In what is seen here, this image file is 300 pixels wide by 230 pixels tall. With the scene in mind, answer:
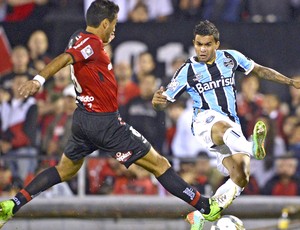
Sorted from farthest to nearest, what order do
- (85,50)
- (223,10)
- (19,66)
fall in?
(223,10) → (19,66) → (85,50)

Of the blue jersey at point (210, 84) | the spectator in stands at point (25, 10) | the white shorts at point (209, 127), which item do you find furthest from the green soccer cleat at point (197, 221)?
the spectator in stands at point (25, 10)

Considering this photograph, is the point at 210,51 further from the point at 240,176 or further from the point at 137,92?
the point at 137,92

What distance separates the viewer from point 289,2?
17.6 metres

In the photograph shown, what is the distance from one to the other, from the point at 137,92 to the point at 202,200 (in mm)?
4412

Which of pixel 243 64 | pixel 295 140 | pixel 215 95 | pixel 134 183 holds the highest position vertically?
pixel 243 64

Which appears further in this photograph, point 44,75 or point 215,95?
point 215,95

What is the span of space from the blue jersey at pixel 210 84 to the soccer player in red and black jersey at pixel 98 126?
71 centimetres

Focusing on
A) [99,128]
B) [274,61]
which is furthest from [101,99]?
[274,61]

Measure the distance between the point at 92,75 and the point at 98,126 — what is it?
0.50 metres

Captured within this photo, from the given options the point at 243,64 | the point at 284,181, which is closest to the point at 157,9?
the point at 284,181

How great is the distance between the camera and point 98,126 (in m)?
11.8

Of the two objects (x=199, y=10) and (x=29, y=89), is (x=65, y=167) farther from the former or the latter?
(x=199, y=10)

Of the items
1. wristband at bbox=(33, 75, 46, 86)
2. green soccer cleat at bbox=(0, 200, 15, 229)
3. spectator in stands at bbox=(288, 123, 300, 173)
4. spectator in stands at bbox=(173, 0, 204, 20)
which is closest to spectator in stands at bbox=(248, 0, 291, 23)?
spectator in stands at bbox=(173, 0, 204, 20)

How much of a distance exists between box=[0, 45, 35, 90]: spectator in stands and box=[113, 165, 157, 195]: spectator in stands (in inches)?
80.3
